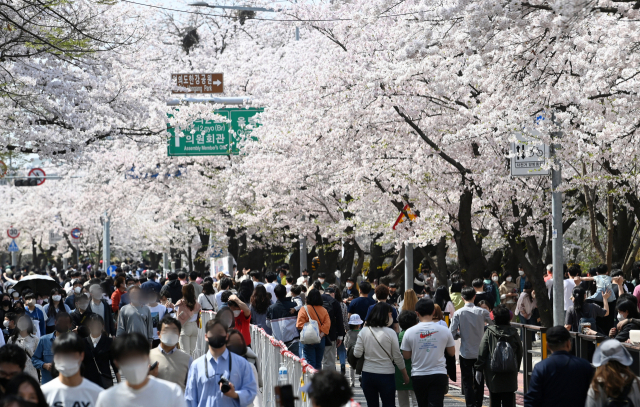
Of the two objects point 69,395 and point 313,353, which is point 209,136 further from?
point 69,395

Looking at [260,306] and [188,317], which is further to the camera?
[260,306]

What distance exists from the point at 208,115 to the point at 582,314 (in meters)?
15.1

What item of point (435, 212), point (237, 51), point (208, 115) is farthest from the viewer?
point (237, 51)

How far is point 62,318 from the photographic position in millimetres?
8820

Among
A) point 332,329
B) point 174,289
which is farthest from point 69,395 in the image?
point 174,289

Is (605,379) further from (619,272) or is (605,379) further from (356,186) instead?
(356,186)

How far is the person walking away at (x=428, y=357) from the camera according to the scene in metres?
8.90

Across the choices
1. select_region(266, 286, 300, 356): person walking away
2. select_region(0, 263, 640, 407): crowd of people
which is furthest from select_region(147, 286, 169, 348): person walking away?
select_region(266, 286, 300, 356): person walking away

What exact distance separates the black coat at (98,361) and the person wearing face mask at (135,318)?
5.97 feet

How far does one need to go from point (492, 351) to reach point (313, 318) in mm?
3309

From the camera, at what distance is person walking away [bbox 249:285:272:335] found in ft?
44.2

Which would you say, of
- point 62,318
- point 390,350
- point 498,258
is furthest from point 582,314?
point 498,258

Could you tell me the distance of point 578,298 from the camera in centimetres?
1273

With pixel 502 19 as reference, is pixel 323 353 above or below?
below
